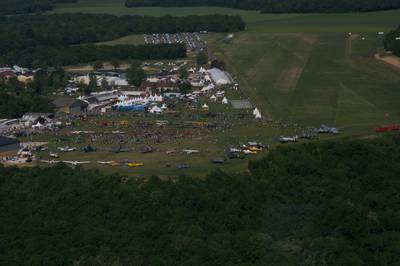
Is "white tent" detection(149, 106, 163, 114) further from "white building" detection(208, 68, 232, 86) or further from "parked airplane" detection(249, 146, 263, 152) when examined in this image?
"parked airplane" detection(249, 146, 263, 152)

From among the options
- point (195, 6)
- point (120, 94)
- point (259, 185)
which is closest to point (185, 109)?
point (120, 94)

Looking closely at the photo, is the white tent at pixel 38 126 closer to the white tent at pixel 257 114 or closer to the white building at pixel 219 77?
the white tent at pixel 257 114

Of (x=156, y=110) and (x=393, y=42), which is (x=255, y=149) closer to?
(x=156, y=110)

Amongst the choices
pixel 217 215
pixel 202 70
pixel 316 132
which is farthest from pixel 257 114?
pixel 217 215

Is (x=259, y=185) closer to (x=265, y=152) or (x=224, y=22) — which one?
(x=265, y=152)

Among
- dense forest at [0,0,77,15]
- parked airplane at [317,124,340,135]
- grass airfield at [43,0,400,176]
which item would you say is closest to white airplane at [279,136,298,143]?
grass airfield at [43,0,400,176]
